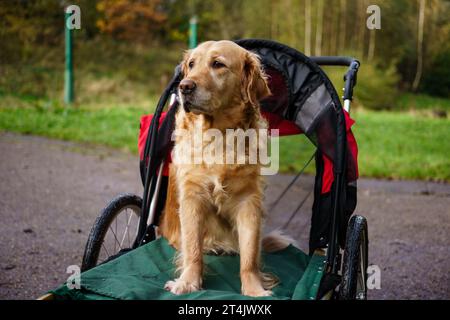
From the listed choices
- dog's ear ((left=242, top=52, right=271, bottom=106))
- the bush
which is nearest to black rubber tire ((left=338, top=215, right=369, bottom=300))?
dog's ear ((left=242, top=52, right=271, bottom=106))

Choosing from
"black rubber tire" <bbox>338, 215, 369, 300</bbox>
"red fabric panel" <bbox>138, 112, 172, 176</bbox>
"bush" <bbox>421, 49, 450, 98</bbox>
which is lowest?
"black rubber tire" <bbox>338, 215, 369, 300</bbox>

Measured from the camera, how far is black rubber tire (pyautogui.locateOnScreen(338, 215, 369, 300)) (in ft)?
8.12

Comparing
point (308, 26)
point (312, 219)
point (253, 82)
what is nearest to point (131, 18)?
point (308, 26)

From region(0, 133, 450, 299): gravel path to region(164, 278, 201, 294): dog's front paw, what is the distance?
1.46 m

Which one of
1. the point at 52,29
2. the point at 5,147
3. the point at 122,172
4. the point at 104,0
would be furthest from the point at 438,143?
the point at 104,0

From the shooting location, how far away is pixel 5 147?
8758 millimetres

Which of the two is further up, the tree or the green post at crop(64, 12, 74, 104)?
the tree

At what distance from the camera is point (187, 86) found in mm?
2756

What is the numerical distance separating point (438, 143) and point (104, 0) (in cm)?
1372

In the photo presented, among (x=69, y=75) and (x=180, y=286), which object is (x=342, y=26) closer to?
(x=69, y=75)

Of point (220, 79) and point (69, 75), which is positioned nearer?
point (220, 79)

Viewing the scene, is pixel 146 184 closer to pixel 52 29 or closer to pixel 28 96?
pixel 28 96

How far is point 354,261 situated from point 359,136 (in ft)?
29.8

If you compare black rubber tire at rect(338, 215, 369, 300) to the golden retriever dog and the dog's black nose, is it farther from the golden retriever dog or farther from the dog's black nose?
the dog's black nose
